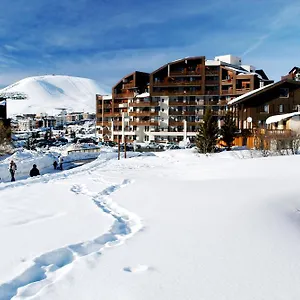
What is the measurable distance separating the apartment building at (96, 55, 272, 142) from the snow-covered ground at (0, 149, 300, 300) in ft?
125

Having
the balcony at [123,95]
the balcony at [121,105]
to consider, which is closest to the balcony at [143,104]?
the balcony at [123,95]

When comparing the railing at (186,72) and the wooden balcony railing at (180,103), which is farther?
the wooden balcony railing at (180,103)

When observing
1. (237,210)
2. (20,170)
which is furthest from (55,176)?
(237,210)

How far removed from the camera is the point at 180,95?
49.6 meters

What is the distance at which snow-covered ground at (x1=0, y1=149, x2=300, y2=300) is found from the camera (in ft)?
12.0

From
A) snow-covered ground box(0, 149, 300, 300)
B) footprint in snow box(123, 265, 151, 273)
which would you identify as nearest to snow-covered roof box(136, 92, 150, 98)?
snow-covered ground box(0, 149, 300, 300)

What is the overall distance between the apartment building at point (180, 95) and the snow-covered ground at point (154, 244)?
38129 mm

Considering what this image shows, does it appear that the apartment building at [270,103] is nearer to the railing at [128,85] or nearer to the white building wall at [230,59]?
the white building wall at [230,59]

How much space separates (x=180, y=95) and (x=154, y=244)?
45.7 meters

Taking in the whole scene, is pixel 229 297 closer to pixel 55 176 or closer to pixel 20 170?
pixel 55 176

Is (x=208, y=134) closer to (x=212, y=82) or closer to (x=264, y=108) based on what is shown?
(x=264, y=108)

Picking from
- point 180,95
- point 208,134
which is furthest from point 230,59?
point 208,134

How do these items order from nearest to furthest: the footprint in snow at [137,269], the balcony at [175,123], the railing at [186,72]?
the footprint in snow at [137,269] < the railing at [186,72] < the balcony at [175,123]

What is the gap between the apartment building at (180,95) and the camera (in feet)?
155
